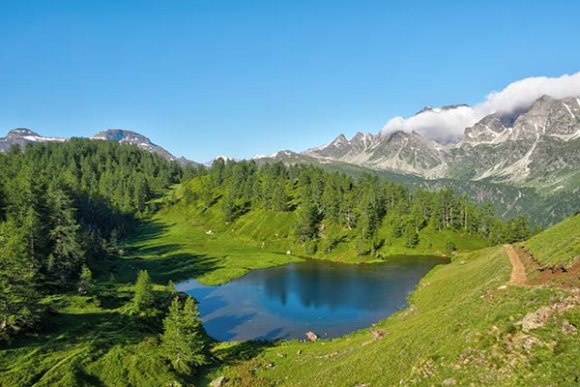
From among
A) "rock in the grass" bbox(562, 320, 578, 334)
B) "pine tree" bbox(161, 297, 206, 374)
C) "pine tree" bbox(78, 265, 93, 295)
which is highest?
"rock in the grass" bbox(562, 320, 578, 334)

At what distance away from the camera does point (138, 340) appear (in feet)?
190

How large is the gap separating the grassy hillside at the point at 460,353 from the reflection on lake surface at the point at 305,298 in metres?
15.8

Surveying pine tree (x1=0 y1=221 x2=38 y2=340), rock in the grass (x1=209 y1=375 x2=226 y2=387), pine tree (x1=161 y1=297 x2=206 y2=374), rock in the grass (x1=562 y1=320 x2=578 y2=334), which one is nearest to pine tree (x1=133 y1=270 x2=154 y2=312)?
pine tree (x1=0 y1=221 x2=38 y2=340)

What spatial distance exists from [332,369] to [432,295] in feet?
141

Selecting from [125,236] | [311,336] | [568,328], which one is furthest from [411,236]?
[125,236]

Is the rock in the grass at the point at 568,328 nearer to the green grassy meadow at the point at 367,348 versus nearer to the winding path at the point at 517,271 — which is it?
the green grassy meadow at the point at 367,348

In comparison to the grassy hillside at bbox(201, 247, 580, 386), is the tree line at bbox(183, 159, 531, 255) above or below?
above

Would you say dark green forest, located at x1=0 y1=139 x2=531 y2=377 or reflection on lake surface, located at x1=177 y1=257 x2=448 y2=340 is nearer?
dark green forest, located at x1=0 y1=139 x2=531 y2=377

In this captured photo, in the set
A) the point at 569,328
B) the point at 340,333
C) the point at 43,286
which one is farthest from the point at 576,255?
the point at 43,286

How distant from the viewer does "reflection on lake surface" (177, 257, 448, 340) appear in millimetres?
77125

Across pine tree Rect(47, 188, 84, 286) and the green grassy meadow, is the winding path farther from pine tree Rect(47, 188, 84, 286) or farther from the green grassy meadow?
pine tree Rect(47, 188, 84, 286)

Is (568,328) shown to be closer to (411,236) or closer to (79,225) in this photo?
(79,225)

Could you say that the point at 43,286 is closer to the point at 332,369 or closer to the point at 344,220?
the point at 332,369

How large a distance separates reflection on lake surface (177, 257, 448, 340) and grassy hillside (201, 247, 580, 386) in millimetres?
15826
